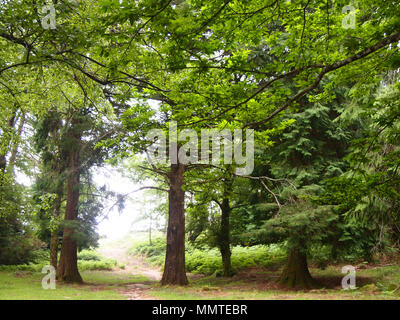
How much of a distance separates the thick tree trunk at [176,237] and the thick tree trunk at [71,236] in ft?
12.4

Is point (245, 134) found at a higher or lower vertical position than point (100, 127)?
lower

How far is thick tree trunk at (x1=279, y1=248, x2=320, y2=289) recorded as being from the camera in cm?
1009

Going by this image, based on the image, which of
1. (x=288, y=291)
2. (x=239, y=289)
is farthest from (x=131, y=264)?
(x=288, y=291)

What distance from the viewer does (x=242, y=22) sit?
3.77 meters

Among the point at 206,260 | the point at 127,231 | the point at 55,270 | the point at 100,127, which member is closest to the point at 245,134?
the point at 100,127

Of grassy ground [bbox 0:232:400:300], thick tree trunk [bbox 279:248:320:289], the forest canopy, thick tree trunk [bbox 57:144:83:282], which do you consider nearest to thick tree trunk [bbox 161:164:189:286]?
the forest canopy

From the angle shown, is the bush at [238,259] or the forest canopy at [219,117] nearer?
the forest canopy at [219,117]

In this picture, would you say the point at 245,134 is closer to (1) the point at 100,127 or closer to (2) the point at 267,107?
(2) the point at 267,107

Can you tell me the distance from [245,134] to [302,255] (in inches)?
249

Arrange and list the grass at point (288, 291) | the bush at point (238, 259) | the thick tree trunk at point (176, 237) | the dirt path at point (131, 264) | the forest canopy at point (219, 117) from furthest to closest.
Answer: the dirt path at point (131, 264), the bush at point (238, 259), the thick tree trunk at point (176, 237), the grass at point (288, 291), the forest canopy at point (219, 117)

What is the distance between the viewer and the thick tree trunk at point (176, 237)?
1140 centimetres

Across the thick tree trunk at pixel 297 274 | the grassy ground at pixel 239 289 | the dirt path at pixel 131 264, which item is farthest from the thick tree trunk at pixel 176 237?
the dirt path at pixel 131 264

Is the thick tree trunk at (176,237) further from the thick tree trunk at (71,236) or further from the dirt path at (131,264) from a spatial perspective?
the dirt path at (131,264)

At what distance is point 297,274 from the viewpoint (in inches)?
403
